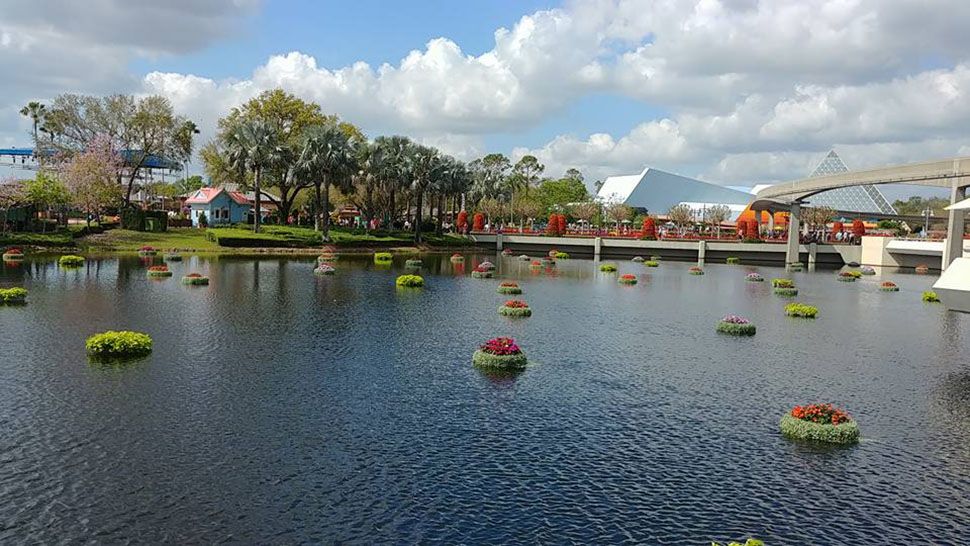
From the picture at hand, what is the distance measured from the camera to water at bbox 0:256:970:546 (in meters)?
14.1

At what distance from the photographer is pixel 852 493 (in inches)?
640

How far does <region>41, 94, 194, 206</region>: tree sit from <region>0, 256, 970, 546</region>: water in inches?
2331

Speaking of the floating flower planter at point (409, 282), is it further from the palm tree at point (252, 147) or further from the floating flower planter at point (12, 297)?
the palm tree at point (252, 147)

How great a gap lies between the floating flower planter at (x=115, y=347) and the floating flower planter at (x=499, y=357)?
12.0 m

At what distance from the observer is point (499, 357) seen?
26.7m

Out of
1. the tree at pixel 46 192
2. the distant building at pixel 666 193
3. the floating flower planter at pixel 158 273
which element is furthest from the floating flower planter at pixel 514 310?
the distant building at pixel 666 193

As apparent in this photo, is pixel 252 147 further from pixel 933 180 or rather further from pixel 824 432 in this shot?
pixel 824 432

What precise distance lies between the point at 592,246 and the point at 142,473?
99579mm

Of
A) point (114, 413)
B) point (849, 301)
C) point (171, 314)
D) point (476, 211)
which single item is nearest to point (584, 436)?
point (114, 413)

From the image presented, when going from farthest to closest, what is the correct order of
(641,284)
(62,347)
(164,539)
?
(641,284) → (62,347) → (164,539)

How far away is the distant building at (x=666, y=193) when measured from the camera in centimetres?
18912

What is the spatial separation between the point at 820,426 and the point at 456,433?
9.55m

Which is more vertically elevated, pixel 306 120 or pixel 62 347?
pixel 306 120

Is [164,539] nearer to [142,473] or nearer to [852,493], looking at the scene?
[142,473]
